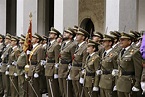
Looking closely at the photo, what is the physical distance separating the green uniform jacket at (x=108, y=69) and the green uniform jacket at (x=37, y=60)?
3.14m

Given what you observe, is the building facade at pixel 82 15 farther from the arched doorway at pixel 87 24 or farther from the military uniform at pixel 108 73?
the military uniform at pixel 108 73

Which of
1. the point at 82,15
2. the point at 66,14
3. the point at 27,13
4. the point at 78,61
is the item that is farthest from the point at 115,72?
the point at 82,15

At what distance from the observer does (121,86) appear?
842 centimetres

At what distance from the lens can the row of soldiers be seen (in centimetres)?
843

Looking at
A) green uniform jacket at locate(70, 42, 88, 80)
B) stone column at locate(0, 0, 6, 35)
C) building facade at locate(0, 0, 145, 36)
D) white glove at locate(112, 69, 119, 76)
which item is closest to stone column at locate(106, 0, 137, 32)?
building facade at locate(0, 0, 145, 36)

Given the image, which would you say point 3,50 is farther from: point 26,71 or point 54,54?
point 54,54

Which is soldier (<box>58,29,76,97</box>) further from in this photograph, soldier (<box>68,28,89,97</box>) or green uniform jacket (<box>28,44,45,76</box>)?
green uniform jacket (<box>28,44,45,76</box>)

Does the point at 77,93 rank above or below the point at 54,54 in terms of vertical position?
below

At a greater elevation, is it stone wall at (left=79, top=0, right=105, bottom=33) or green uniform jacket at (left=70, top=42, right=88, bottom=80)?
stone wall at (left=79, top=0, right=105, bottom=33)

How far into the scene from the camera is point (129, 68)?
837cm

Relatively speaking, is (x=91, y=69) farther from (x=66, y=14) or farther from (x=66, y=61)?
(x=66, y=14)

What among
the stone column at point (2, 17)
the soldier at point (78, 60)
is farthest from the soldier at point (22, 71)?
the stone column at point (2, 17)

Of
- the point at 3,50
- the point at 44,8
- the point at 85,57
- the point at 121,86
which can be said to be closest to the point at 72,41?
the point at 85,57

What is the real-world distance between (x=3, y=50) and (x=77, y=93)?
4623 millimetres
